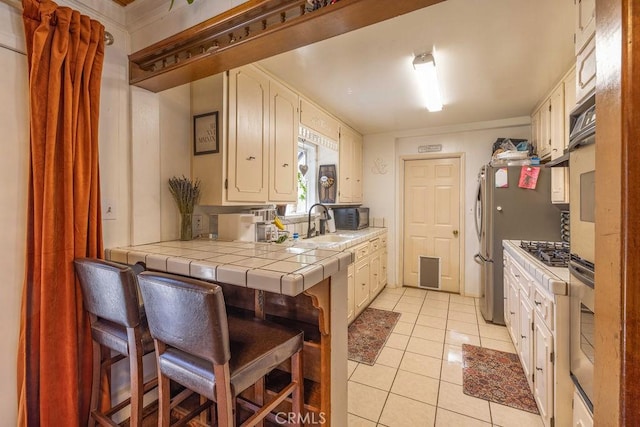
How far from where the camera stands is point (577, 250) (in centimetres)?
115

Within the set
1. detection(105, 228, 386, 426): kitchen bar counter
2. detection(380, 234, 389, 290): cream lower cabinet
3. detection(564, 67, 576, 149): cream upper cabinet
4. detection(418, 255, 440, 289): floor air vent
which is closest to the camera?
detection(105, 228, 386, 426): kitchen bar counter

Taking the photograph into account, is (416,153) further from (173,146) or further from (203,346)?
(203,346)

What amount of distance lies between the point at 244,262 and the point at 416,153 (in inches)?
142

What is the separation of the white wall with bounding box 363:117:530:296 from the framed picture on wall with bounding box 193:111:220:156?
2.91m

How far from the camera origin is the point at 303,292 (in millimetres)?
1073

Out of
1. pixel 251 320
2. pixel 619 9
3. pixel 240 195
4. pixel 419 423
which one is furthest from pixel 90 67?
pixel 419 423

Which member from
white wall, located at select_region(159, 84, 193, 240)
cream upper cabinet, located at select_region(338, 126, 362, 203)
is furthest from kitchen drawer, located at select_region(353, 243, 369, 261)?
white wall, located at select_region(159, 84, 193, 240)

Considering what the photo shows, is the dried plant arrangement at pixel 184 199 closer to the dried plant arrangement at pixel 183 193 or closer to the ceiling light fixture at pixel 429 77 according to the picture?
the dried plant arrangement at pixel 183 193

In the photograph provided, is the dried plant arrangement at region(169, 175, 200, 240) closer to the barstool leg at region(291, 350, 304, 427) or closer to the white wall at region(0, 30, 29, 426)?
the white wall at region(0, 30, 29, 426)

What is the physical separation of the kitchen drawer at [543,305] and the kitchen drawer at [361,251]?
1563mm

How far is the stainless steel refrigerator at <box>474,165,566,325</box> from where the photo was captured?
2.62 meters

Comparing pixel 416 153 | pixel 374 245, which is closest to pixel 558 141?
pixel 416 153

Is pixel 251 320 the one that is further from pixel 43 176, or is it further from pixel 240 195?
pixel 43 176

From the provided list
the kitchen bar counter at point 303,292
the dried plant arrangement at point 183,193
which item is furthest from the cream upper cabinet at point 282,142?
the kitchen bar counter at point 303,292
